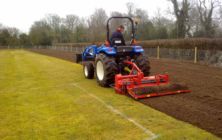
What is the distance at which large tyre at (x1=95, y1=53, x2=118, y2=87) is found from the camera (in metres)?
7.93

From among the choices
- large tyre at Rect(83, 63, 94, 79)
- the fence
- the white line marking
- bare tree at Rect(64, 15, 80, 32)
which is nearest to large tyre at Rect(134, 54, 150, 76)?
the white line marking

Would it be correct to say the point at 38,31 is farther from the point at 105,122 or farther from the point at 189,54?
the point at 105,122

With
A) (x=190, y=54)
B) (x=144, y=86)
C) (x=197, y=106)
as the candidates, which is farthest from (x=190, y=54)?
(x=197, y=106)

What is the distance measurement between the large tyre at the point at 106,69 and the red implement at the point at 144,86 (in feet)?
2.06

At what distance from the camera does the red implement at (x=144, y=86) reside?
267 inches

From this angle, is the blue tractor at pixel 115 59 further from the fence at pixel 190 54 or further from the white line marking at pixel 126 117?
the fence at pixel 190 54

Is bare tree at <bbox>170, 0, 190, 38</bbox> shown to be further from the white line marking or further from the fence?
the white line marking

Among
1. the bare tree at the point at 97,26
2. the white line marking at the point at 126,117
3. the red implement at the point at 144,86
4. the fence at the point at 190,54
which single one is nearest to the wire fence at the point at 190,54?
the fence at the point at 190,54

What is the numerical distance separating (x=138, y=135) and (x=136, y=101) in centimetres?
215

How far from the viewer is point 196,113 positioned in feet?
17.7

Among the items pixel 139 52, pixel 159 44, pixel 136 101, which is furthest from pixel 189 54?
pixel 136 101

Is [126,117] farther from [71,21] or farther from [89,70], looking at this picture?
[71,21]

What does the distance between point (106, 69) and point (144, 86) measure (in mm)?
1455

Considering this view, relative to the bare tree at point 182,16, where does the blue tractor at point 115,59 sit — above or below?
below
